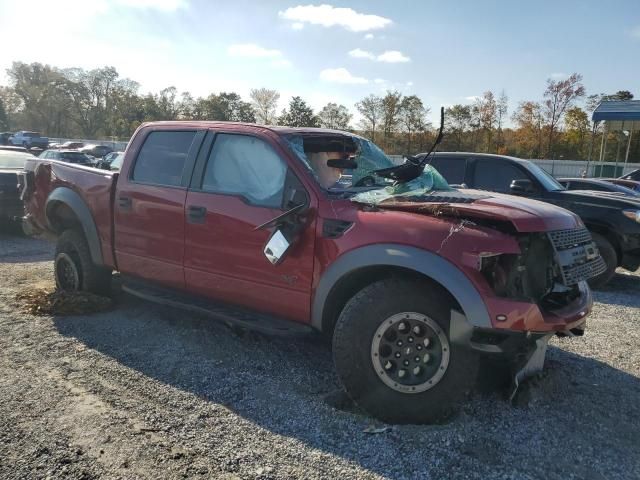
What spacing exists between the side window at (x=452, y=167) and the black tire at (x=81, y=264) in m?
5.35

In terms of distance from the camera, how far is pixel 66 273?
18.6 ft

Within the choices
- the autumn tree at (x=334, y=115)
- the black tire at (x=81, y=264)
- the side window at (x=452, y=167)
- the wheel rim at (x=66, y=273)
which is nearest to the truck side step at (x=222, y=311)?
the black tire at (x=81, y=264)

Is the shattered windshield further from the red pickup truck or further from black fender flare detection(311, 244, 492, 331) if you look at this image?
black fender flare detection(311, 244, 492, 331)

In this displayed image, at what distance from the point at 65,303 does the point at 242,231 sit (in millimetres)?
2483

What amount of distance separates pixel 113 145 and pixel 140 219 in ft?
145

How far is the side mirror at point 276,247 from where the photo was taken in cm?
362

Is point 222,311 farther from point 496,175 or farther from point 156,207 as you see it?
point 496,175

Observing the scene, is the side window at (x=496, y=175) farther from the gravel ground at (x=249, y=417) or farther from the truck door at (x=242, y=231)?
the truck door at (x=242, y=231)

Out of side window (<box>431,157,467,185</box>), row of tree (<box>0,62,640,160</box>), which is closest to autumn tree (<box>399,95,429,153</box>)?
row of tree (<box>0,62,640,160</box>)

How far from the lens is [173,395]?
11.7 feet

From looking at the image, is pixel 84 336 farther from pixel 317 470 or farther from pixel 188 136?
pixel 317 470

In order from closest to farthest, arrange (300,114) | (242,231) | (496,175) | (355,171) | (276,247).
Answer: (276,247), (242,231), (355,171), (496,175), (300,114)

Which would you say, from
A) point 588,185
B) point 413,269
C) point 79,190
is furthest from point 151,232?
point 588,185

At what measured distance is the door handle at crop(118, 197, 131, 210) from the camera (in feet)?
15.7
